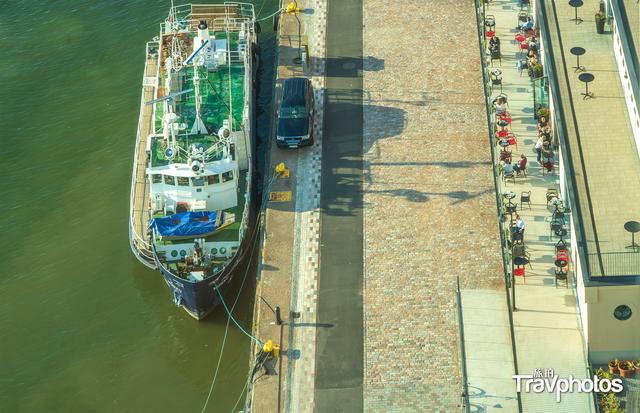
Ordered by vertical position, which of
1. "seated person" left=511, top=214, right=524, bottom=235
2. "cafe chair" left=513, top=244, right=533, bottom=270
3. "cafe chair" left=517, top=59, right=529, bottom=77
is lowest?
"cafe chair" left=513, top=244, right=533, bottom=270

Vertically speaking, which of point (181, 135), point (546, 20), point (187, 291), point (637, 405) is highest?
point (546, 20)

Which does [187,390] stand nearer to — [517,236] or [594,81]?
[517,236]

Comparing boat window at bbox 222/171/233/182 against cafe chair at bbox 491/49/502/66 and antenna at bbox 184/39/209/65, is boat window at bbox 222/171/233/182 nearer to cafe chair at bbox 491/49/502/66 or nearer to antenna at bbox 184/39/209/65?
antenna at bbox 184/39/209/65

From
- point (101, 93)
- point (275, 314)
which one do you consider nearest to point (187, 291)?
point (275, 314)

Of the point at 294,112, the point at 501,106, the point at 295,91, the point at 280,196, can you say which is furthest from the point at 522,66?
the point at 280,196

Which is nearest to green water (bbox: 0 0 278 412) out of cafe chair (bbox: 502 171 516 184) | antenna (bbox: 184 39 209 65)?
antenna (bbox: 184 39 209 65)

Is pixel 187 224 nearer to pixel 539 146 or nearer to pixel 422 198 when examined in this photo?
pixel 422 198
